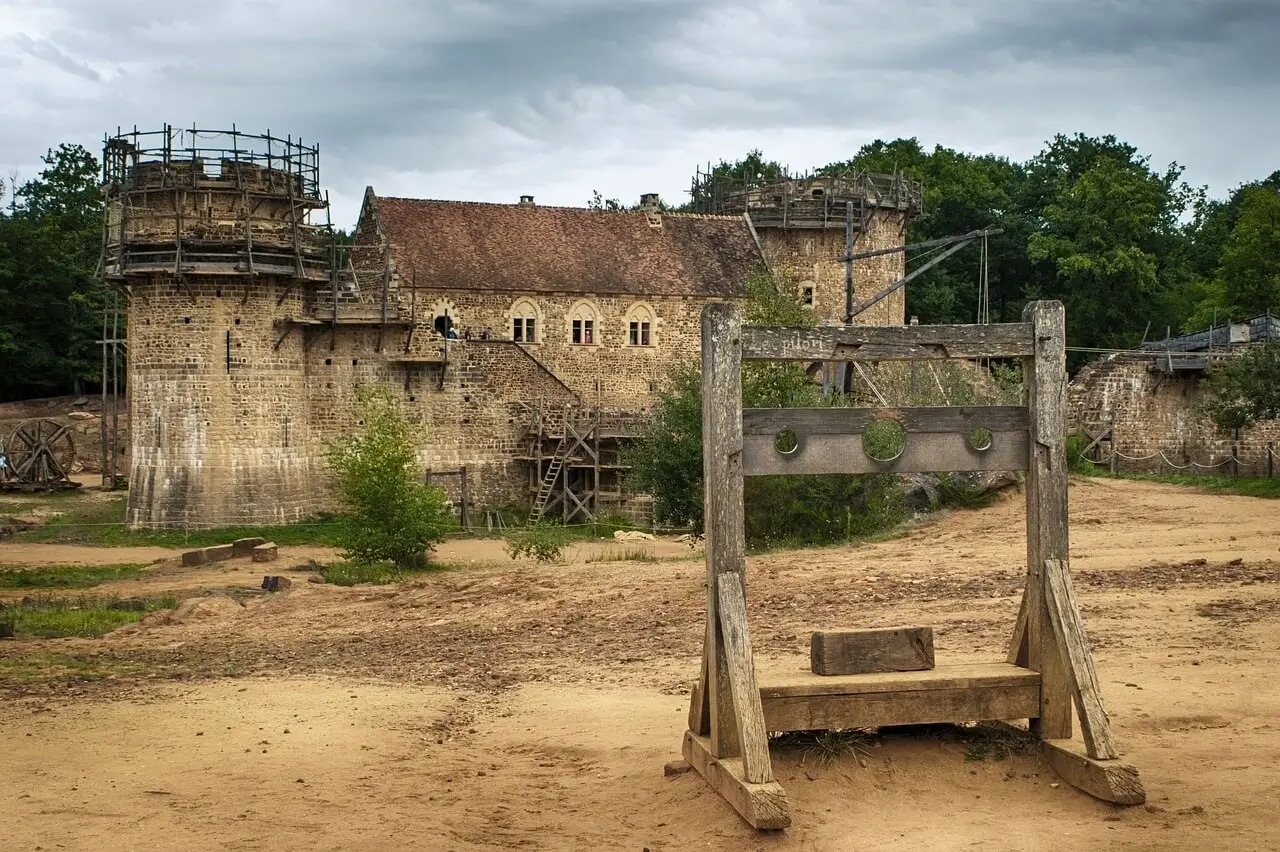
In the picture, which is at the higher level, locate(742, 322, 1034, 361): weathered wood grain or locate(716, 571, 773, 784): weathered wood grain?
locate(742, 322, 1034, 361): weathered wood grain

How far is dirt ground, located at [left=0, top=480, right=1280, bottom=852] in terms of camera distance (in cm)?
1006

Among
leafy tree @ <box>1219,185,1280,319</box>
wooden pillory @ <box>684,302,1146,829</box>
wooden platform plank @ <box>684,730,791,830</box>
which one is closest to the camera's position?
wooden platform plank @ <box>684,730,791,830</box>

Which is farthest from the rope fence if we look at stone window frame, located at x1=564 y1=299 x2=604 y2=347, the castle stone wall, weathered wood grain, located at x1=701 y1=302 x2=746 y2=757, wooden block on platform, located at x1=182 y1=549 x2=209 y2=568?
weathered wood grain, located at x1=701 y1=302 x2=746 y2=757

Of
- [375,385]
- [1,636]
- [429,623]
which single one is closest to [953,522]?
[429,623]

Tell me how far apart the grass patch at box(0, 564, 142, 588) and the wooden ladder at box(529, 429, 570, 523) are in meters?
12.0

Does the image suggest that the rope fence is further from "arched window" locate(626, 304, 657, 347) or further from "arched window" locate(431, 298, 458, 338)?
"arched window" locate(431, 298, 458, 338)

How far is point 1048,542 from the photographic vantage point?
10.7m

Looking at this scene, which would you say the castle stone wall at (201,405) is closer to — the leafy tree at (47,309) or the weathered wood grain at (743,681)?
the leafy tree at (47,309)

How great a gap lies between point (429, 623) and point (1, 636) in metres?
5.63

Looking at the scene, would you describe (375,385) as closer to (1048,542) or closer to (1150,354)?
(1150,354)

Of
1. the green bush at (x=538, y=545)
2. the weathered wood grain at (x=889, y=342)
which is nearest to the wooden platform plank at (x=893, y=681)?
the weathered wood grain at (x=889, y=342)

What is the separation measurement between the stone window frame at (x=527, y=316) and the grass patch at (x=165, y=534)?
364 inches

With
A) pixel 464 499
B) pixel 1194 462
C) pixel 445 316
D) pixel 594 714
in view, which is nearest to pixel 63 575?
pixel 464 499

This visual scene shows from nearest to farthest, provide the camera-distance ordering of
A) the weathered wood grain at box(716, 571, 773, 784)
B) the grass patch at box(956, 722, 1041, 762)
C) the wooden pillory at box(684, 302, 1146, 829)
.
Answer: the weathered wood grain at box(716, 571, 773, 784) < the wooden pillory at box(684, 302, 1146, 829) < the grass patch at box(956, 722, 1041, 762)
